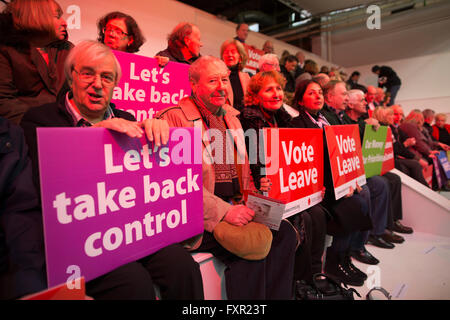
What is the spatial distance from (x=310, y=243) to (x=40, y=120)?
1.69 meters

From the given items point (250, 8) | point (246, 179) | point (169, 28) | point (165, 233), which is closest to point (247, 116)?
point (246, 179)

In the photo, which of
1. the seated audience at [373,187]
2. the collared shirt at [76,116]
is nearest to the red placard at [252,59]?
the seated audience at [373,187]

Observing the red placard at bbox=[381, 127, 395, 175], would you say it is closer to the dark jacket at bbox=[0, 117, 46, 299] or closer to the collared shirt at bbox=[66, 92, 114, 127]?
the collared shirt at bbox=[66, 92, 114, 127]

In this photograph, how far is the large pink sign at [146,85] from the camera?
2029 millimetres

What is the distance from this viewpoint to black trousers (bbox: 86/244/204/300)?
929mm

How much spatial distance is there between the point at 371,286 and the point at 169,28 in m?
4.68

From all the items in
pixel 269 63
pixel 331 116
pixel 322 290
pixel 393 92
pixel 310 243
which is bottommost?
pixel 322 290

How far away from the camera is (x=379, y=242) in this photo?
2662 millimetres

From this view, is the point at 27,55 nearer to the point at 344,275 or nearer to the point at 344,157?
the point at 344,157

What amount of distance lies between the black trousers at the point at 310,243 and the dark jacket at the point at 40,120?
4.69 ft

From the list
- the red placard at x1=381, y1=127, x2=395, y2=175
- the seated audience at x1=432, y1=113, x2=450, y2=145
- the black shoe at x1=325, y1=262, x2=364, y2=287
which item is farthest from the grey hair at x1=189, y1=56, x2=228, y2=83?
the seated audience at x1=432, y1=113, x2=450, y2=145

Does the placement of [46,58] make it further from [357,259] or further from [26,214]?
[357,259]

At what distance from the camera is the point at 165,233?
1116 millimetres

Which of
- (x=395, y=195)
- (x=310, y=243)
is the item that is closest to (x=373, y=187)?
(x=395, y=195)
